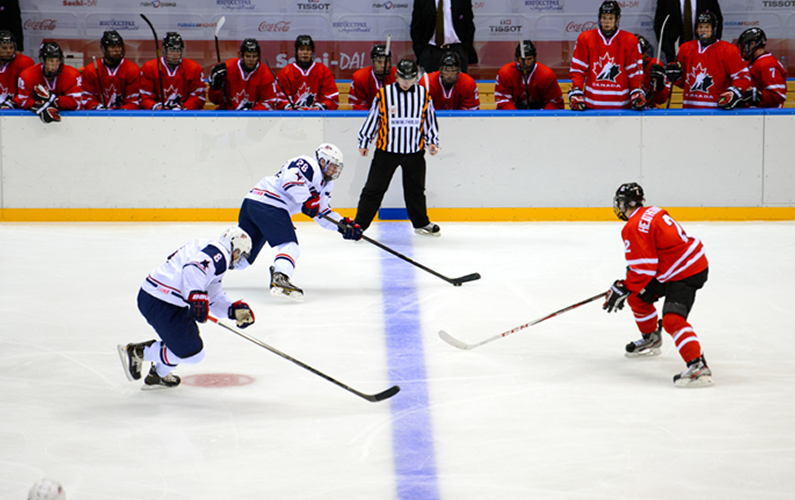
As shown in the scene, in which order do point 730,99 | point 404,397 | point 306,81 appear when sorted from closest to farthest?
point 404,397 → point 730,99 → point 306,81

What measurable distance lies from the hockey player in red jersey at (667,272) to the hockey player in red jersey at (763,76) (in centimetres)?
518

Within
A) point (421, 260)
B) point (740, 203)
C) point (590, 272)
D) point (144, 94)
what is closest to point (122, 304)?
point (421, 260)

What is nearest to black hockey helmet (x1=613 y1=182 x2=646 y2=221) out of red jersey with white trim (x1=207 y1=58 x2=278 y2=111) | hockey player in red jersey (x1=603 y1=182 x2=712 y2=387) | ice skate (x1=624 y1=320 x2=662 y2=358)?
hockey player in red jersey (x1=603 y1=182 x2=712 y2=387)

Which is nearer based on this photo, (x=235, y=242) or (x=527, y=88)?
(x=235, y=242)

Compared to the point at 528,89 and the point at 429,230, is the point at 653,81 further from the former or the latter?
the point at 429,230

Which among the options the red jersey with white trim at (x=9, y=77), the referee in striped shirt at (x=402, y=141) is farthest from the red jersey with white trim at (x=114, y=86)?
the referee in striped shirt at (x=402, y=141)

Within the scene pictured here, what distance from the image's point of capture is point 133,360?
3.36 m

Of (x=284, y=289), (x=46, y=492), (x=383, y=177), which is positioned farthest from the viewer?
(x=383, y=177)

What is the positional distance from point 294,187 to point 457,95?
11.4 ft

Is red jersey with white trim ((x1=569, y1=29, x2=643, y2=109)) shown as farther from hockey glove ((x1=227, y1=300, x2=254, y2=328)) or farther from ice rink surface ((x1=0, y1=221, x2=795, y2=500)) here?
hockey glove ((x1=227, y1=300, x2=254, y2=328))

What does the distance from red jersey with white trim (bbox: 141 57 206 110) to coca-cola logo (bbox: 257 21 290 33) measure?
179 centimetres

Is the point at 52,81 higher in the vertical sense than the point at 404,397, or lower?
higher

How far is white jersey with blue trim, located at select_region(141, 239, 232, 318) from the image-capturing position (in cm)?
316

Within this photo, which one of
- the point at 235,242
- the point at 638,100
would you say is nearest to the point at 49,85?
the point at 638,100
